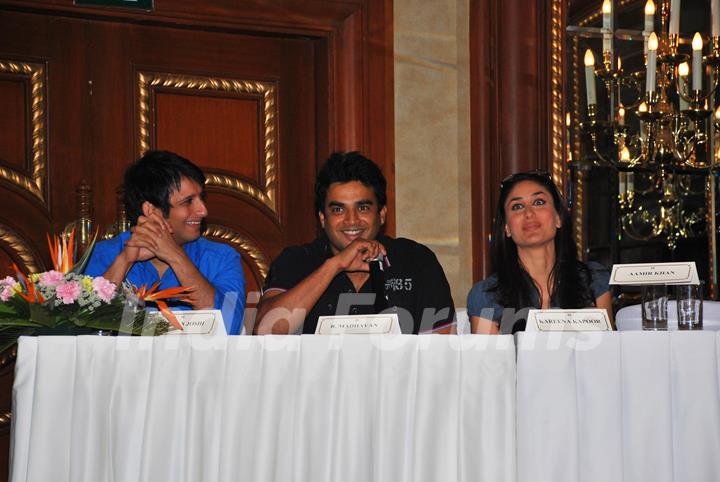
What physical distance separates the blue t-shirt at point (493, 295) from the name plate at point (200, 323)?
889mm

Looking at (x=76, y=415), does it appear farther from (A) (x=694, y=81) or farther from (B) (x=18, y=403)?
(A) (x=694, y=81)

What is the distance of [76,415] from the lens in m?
1.63

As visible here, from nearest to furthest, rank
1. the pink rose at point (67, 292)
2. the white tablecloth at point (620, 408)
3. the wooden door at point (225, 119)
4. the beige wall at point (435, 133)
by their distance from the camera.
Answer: the white tablecloth at point (620, 408)
the pink rose at point (67, 292)
the wooden door at point (225, 119)
the beige wall at point (435, 133)

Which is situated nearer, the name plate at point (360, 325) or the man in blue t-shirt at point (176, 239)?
the name plate at point (360, 325)

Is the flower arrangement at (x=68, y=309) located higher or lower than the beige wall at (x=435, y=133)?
lower

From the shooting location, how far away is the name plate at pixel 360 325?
175 cm

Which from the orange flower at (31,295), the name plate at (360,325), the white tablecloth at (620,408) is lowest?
the white tablecloth at (620,408)

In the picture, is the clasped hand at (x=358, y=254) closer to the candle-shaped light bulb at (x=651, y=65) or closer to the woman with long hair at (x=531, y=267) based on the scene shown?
the woman with long hair at (x=531, y=267)

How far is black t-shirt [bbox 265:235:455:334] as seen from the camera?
8.27 ft

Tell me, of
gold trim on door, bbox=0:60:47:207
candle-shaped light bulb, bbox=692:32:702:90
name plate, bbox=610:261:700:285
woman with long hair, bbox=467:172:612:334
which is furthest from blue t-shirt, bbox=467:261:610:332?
gold trim on door, bbox=0:60:47:207

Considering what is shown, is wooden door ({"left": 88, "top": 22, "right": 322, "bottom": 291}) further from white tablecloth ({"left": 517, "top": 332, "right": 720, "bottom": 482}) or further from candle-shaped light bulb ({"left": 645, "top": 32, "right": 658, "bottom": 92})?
white tablecloth ({"left": 517, "top": 332, "right": 720, "bottom": 482})

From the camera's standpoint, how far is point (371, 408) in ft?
5.36

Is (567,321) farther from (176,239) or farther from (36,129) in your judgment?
(36,129)

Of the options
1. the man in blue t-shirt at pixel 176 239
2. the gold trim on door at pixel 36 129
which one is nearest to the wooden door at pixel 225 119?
the gold trim on door at pixel 36 129
